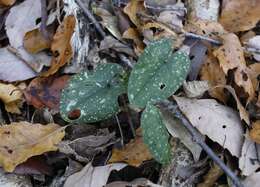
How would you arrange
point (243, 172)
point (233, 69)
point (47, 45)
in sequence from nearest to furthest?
point (243, 172) → point (233, 69) → point (47, 45)

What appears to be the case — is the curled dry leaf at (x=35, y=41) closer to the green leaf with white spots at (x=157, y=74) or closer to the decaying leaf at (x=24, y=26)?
the decaying leaf at (x=24, y=26)

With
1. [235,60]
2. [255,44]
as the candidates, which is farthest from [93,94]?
[255,44]

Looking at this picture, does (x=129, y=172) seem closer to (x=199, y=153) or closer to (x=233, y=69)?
(x=199, y=153)

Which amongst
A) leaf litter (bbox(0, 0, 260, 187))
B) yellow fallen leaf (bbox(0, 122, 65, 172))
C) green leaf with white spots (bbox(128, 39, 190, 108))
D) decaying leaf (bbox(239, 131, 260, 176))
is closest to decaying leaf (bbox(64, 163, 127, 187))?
leaf litter (bbox(0, 0, 260, 187))

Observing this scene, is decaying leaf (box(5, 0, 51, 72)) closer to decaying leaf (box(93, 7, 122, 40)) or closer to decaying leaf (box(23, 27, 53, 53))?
decaying leaf (box(23, 27, 53, 53))

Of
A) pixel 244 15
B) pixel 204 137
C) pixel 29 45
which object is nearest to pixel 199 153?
pixel 204 137

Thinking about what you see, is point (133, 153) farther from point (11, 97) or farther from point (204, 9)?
point (204, 9)
